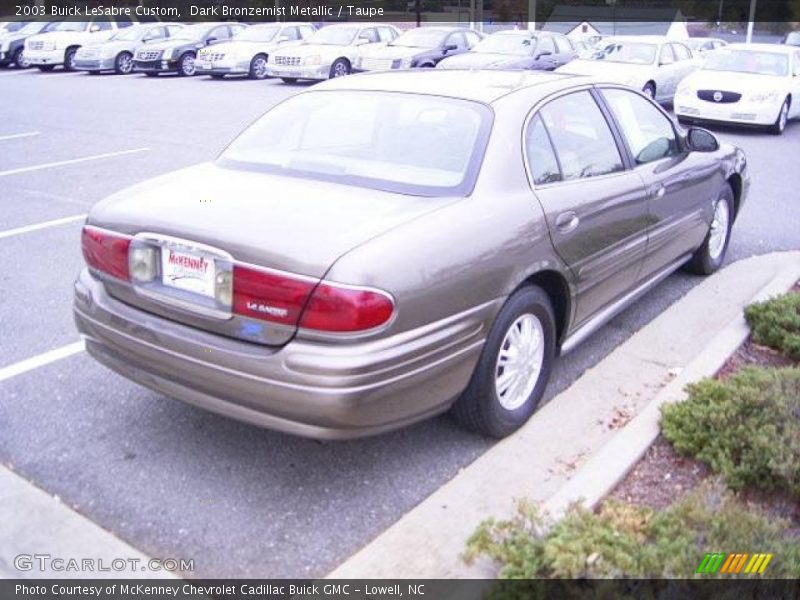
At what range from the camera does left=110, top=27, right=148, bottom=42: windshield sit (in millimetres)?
23188

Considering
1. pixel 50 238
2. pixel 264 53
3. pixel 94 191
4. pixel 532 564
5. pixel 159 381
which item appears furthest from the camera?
pixel 264 53

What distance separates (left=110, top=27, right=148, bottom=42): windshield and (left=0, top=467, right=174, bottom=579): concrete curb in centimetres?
2248

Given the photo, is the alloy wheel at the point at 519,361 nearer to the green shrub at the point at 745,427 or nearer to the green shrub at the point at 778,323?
the green shrub at the point at 745,427

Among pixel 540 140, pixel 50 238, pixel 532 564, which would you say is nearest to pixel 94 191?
pixel 50 238

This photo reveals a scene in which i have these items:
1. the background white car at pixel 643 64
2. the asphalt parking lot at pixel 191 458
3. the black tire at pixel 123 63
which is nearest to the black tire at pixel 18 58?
the black tire at pixel 123 63

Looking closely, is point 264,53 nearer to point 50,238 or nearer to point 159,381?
point 50,238

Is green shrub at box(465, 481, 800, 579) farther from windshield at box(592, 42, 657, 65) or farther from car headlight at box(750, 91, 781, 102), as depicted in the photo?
windshield at box(592, 42, 657, 65)

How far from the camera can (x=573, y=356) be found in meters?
4.59

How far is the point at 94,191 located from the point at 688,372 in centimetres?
655

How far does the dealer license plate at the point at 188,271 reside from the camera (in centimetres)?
301

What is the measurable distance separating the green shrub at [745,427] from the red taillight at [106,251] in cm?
239

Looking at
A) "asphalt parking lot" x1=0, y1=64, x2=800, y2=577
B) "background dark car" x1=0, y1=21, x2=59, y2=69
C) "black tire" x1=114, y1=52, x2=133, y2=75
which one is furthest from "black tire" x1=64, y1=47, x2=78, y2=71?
"asphalt parking lot" x1=0, y1=64, x2=800, y2=577
